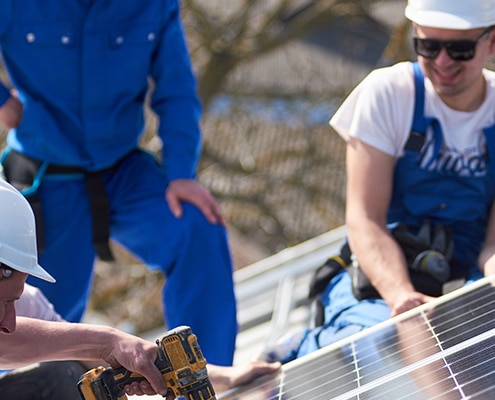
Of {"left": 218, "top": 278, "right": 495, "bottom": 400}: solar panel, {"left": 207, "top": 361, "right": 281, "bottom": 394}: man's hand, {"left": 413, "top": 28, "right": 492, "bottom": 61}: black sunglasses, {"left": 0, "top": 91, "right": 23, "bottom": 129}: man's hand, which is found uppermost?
{"left": 413, "top": 28, "right": 492, "bottom": 61}: black sunglasses

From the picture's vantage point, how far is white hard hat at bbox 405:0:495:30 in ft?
10.6

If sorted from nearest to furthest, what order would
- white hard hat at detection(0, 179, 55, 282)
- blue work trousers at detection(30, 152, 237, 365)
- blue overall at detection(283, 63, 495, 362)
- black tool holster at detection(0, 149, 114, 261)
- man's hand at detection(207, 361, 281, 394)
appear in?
white hard hat at detection(0, 179, 55, 282), man's hand at detection(207, 361, 281, 394), blue overall at detection(283, 63, 495, 362), blue work trousers at detection(30, 152, 237, 365), black tool holster at detection(0, 149, 114, 261)

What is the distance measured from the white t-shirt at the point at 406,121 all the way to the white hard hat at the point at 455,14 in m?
0.26

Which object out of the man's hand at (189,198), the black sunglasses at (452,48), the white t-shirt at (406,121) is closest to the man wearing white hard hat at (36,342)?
the man's hand at (189,198)

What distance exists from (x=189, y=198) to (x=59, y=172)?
1.77 ft

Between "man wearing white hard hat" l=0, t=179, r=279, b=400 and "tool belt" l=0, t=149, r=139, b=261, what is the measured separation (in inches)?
40.0

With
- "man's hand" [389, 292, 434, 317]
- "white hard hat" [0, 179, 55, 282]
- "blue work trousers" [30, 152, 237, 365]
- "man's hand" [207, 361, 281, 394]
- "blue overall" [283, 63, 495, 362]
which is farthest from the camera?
"blue work trousers" [30, 152, 237, 365]

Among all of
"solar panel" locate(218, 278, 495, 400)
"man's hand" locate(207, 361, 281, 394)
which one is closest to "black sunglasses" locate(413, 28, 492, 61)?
"solar panel" locate(218, 278, 495, 400)

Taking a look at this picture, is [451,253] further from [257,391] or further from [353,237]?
[257,391]

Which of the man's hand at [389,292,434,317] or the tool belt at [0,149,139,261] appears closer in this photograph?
the man's hand at [389,292,434,317]

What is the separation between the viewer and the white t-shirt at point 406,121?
11.2 feet

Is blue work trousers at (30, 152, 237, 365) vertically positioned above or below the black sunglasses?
below

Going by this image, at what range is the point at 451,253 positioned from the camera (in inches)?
136

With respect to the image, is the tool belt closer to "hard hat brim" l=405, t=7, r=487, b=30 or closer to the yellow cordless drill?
"hard hat brim" l=405, t=7, r=487, b=30
